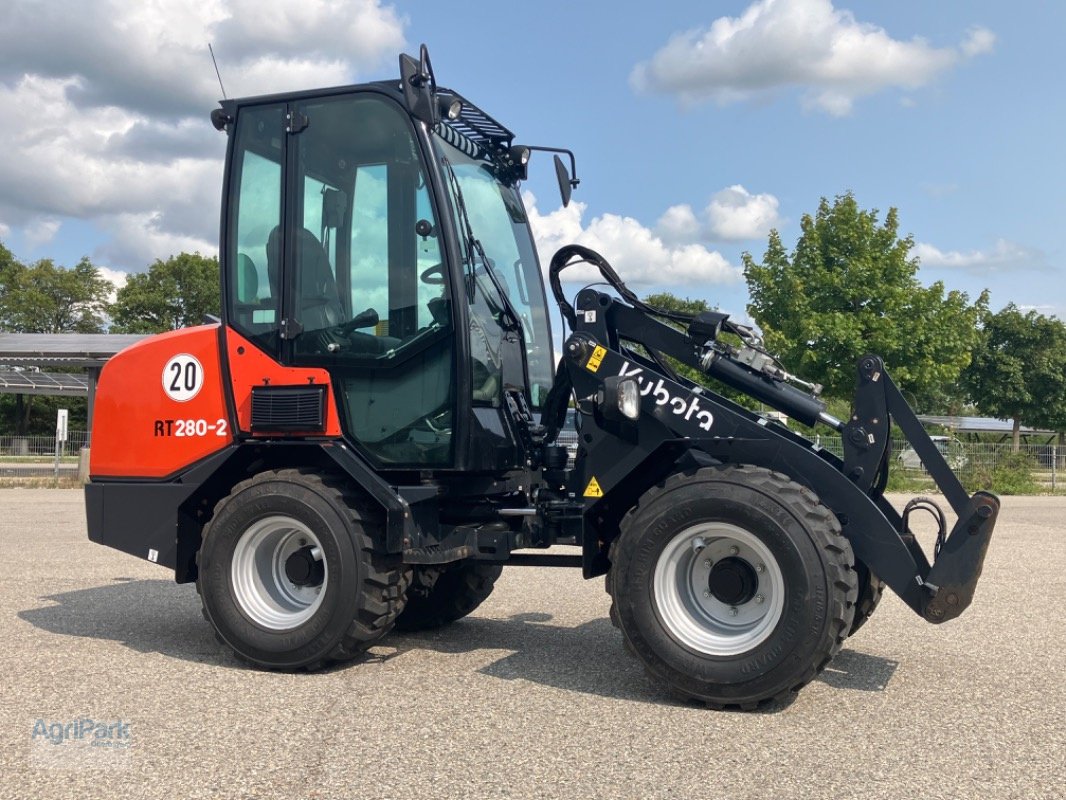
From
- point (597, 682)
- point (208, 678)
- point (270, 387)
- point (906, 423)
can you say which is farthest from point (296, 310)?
point (906, 423)

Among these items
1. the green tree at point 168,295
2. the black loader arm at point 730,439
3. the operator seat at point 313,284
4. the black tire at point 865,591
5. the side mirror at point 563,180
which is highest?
the green tree at point 168,295

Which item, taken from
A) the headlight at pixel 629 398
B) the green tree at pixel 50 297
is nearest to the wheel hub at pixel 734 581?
the headlight at pixel 629 398

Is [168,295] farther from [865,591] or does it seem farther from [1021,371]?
[865,591]

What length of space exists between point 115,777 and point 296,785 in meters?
0.69

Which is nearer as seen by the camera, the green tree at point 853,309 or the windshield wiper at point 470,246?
the windshield wiper at point 470,246

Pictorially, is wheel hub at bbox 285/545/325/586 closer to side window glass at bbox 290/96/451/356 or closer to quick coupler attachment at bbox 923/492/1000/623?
side window glass at bbox 290/96/451/356

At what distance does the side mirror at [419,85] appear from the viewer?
5418 mm

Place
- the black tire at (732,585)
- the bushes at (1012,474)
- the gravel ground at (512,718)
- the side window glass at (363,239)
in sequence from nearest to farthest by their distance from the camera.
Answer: the gravel ground at (512,718) → the black tire at (732,585) → the side window glass at (363,239) → the bushes at (1012,474)

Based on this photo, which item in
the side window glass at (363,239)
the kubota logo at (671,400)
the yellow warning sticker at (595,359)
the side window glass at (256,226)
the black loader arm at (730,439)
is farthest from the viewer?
the side window glass at (256,226)

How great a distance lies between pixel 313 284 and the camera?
5895mm

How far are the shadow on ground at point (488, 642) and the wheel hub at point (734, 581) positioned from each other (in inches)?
20.5

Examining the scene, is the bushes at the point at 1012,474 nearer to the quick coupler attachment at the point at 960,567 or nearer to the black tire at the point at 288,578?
the quick coupler attachment at the point at 960,567

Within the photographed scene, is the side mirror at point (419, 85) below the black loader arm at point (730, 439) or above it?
above

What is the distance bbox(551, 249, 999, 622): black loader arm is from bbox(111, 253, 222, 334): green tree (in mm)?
52781
